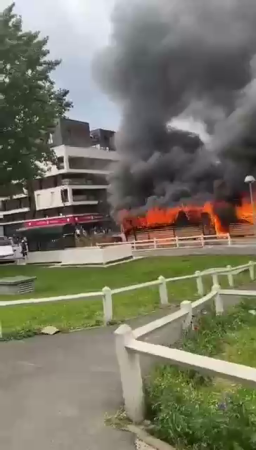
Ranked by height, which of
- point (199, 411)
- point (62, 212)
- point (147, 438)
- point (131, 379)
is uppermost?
point (62, 212)

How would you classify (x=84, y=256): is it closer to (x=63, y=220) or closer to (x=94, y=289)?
(x=94, y=289)

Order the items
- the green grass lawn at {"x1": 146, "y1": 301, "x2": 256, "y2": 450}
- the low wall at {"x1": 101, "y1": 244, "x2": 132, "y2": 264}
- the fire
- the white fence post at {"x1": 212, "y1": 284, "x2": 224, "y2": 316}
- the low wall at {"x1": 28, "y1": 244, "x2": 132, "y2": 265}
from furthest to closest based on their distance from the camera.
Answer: the fire, the low wall at {"x1": 101, "y1": 244, "x2": 132, "y2": 264}, the low wall at {"x1": 28, "y1": 244, "x2": 132, "y2": 265}, the white fence post at {"x1": 212, "y1": 284, "x2": 224, "y2": 316}, the green grass lawn at {"x1": 146, "y1": 301, "x2": 256, "y2": 450}

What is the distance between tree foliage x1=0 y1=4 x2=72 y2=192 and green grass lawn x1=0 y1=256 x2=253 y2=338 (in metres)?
5.36

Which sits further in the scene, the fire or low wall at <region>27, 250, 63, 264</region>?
the fire

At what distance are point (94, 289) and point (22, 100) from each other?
37.8 feet

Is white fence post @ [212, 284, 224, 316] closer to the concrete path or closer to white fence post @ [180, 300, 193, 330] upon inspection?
white fence post @ [180, 300, 193, 330]

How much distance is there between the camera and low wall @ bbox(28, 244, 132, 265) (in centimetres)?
2461

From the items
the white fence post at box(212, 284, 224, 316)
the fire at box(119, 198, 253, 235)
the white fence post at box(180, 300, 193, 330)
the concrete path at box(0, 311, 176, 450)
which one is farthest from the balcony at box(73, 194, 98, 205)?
the white fence post at box(180, 300, 193, 330)

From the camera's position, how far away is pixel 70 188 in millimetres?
63594

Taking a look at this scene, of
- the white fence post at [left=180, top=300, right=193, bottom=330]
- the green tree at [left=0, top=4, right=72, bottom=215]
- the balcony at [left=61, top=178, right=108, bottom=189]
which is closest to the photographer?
the white fence post at [left=180, top=300, right=193, bottom=330]

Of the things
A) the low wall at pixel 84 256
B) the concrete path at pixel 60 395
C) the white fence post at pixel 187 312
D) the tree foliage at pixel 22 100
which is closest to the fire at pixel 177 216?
the low wall at pixel 84 256

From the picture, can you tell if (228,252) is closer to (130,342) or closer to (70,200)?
(130,342)

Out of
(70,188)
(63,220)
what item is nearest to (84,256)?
(63,220)

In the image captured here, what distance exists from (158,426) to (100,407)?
781mm
